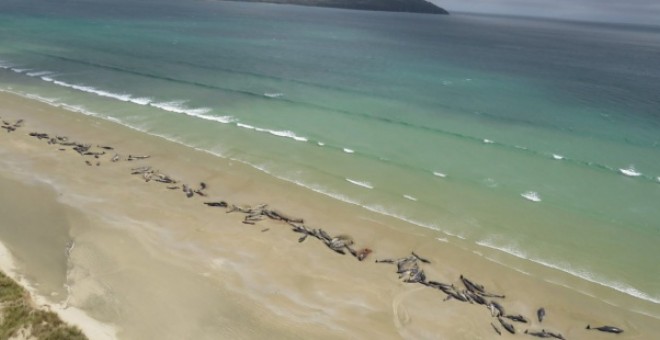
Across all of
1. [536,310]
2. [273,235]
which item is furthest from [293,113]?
[536,310]

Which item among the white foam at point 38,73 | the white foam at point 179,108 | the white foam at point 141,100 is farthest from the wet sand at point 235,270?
the white foam at point 38,73

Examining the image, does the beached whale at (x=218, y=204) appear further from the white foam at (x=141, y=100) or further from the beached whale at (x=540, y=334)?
the white foam at (x=141, y=100)

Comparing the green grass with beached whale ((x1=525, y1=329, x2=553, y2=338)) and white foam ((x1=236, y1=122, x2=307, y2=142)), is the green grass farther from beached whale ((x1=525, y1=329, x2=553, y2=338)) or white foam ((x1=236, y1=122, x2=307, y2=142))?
white foam ((x1=236, y1=122, x2=307, y2=142))

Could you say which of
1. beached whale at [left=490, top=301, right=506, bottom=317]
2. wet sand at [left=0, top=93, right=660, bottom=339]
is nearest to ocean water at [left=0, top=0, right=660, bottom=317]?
wet sand at [left=0, top=93, right=660, bottom=339]

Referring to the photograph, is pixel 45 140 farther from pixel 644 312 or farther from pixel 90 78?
pixel 644 312

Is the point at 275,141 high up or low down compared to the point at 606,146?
down

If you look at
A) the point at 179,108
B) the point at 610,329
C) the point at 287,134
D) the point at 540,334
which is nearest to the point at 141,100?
the point at 179,108

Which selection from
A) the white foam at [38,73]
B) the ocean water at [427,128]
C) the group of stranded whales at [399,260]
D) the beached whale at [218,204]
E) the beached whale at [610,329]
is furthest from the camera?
the white foam at [38,73]

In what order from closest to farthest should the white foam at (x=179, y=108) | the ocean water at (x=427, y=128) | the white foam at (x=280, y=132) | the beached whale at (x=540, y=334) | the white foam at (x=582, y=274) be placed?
the beached whale at (x=540, y=334) < the white foam at (x=582, y=274) < the ocean water at (x=427, y=128) < the white foam at (x=280, y=132) < the white foam at (x=179, y=108)
